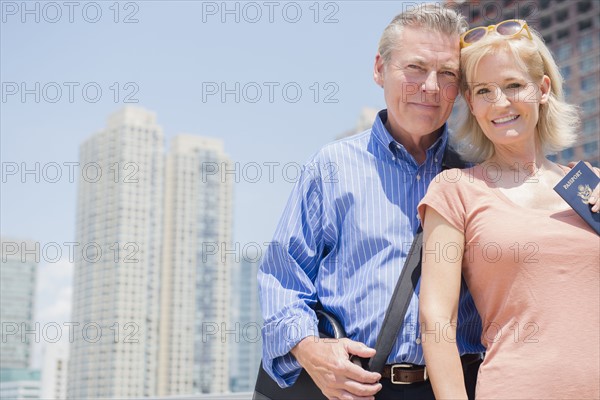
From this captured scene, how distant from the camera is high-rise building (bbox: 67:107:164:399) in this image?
60.6 metres

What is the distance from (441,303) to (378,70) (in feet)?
2.56

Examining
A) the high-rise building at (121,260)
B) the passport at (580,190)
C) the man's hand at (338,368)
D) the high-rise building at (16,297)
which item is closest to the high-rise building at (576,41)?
the high-rise building at (121,260)

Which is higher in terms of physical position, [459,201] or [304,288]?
[459,201]

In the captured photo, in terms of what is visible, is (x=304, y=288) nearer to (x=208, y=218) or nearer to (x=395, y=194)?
(x=395, y=194)

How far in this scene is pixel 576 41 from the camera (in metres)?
44.0

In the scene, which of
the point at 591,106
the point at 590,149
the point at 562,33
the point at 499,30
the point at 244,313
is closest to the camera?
the point at 499,30

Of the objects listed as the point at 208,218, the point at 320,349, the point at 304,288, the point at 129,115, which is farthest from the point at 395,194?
the point at 208,218

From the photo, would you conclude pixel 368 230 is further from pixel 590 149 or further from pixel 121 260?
pixel 121 260

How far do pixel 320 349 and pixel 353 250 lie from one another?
28 centimetres

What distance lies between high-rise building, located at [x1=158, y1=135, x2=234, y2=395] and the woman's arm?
6014 cm

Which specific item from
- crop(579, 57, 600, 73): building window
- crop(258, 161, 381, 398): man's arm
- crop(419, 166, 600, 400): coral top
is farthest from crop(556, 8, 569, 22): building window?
crop(419, 166, 600, 400): coral top

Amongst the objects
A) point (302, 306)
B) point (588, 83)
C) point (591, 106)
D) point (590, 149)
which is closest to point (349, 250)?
point (302, 306)

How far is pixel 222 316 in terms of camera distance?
72188mm

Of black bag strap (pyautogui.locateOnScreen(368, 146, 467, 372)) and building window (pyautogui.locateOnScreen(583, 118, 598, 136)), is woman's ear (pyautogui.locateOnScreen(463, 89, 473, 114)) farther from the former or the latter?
building window (pyautogui.locateOnScreen(583, 118, 598, 136))
